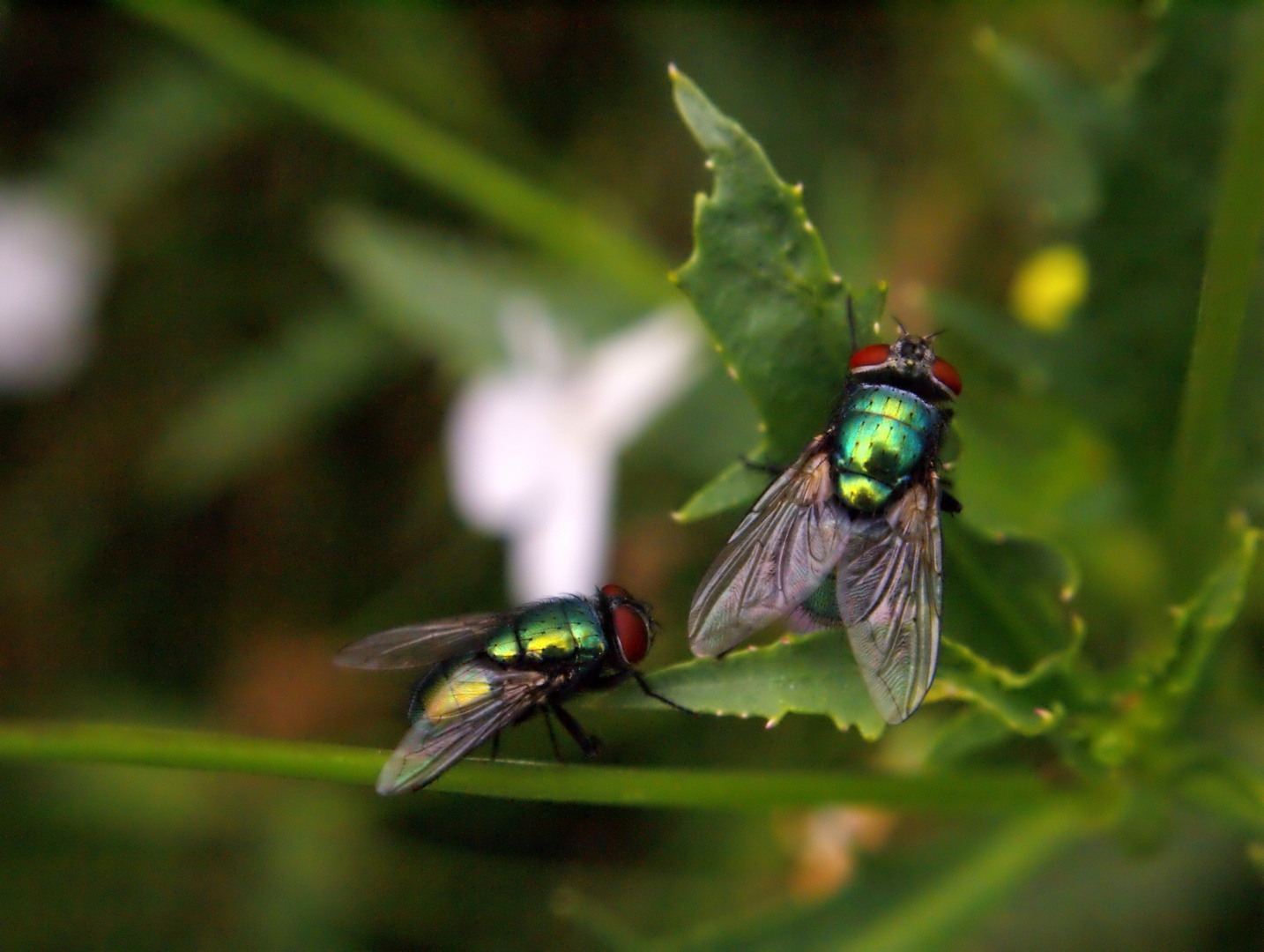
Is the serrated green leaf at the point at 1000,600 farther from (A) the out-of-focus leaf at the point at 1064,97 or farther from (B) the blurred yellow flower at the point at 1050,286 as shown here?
(B) the blurred yellow flower at the point at 1050,286

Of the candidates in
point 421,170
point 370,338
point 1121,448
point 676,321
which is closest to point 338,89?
point 421,170

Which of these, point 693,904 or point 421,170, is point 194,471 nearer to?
point 421,170

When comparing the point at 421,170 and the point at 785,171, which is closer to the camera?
the point at 421,170

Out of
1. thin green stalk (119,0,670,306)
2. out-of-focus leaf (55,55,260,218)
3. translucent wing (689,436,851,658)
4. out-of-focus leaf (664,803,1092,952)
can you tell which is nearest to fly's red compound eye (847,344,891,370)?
translucent wing (689,436,851,658)

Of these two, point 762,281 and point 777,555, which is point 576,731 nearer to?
point 777,555

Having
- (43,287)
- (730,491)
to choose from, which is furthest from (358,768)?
(43,287)

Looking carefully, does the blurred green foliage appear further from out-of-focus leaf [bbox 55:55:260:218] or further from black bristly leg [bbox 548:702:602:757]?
black bristly leg [bbox 548:702:602:757]
